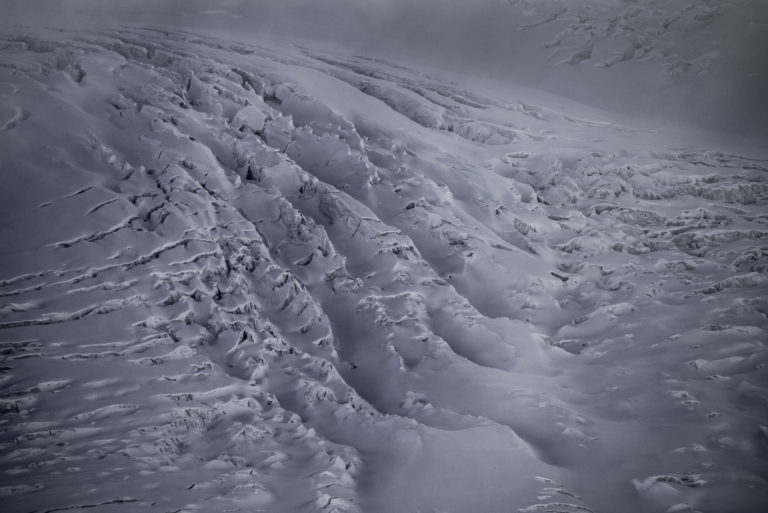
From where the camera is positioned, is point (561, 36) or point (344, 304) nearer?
point (344, 304)

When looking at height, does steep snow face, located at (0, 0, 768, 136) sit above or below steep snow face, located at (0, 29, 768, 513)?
above

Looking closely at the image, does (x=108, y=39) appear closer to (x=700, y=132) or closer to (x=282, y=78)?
(x=282, y=78)

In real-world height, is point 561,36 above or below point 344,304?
above

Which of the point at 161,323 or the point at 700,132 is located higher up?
the point at 700,132

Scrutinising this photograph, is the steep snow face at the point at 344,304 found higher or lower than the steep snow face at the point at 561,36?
lower

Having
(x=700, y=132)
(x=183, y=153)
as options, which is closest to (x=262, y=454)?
(x=183, y=153)

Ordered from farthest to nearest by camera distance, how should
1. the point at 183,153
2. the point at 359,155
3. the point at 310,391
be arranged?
the point at 359,155 → the point at 183,153 → the point at 310,391

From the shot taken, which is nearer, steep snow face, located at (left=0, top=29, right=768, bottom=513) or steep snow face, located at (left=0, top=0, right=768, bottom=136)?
steep snow face, located at (left=0, top=29, right=768, bottom=513)

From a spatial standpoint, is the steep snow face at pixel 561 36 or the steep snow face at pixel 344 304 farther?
the steep snow face at pixel 561 36
